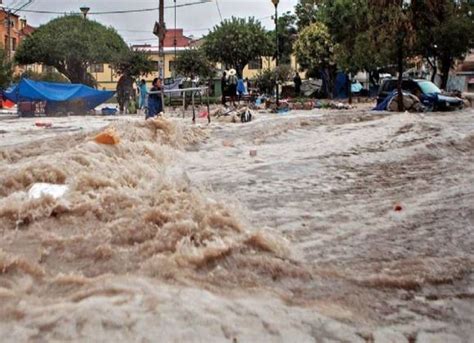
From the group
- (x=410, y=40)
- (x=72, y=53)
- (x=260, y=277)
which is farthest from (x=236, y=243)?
(x=72, y=53)

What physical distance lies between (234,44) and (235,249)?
148ft

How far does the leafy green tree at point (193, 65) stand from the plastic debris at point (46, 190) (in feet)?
123

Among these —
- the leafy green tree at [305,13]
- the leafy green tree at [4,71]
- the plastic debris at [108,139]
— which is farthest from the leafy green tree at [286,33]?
the plastic debris at [108,139]

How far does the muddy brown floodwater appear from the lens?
4363mm

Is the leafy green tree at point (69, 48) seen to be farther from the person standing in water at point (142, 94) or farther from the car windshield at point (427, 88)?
the car windshield at point (427, 88)

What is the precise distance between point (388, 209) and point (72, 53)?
4339 cm

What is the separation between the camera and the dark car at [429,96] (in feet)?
79.6

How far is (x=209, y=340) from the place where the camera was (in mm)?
4094

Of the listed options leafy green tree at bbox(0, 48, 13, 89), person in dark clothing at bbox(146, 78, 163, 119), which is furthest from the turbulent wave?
leafy green tree at bbox(0, 48, 13, 89)

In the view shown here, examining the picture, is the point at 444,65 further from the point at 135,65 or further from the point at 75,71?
the point at 75,71

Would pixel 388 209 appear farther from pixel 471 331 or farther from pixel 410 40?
pixel 410 40

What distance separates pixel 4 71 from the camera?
3688 cm

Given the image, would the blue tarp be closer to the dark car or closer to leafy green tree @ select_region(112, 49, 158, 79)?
leafy green tree @ select_region(112, 49, 158, 79)

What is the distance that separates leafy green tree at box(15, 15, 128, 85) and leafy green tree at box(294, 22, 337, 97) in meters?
14.4
